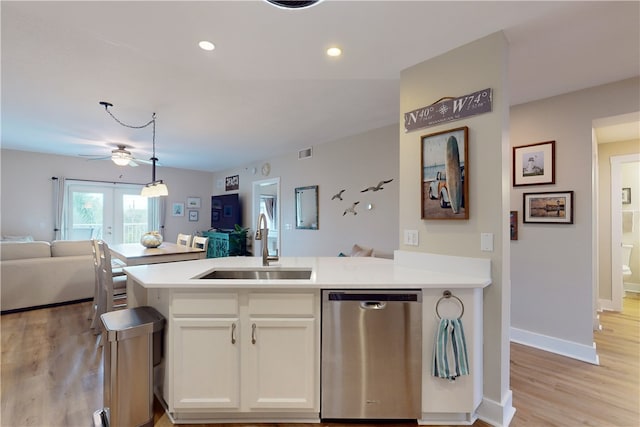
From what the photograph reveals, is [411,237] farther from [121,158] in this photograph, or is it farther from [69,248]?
[69,248]

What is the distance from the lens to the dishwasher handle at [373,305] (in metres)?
1.76

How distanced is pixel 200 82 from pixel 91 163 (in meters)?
5.24

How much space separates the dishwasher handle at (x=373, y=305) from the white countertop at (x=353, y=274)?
0.35ft

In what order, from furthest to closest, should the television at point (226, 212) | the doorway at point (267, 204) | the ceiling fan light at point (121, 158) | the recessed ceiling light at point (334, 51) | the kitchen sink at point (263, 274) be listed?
the television at point (226, 212), the doorway at point (267, 204), the ceiling fan light at point (121, 158), the kitchen sink at point (263, 274), the recessed ceiling light at point (334, 51)

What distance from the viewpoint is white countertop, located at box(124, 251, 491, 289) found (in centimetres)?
173

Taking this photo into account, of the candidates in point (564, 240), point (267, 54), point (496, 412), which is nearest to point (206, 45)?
point (267, 54)

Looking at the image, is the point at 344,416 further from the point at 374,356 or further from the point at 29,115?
the point at 29,115

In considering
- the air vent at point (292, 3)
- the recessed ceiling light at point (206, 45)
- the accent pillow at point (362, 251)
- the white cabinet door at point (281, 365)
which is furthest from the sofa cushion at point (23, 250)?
the air vent at point (292, 3)

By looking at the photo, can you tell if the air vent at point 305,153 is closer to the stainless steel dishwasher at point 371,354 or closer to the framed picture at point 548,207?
the framed picture at point 548,207

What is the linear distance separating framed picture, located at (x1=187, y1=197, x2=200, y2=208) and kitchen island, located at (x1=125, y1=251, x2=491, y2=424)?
249 inches

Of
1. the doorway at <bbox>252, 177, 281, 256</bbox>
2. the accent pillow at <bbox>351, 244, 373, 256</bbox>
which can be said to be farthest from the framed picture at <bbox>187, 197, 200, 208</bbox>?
the accent pillow at <bbox>351, 244, 373, 256</bbox>

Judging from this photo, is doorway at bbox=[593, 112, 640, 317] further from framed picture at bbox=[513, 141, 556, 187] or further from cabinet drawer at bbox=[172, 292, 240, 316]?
cabinet drawer at bbox=[172, 292, 240, 316]

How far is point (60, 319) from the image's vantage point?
3547 mm

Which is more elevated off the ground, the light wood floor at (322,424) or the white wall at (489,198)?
the white wall at (489,198)
